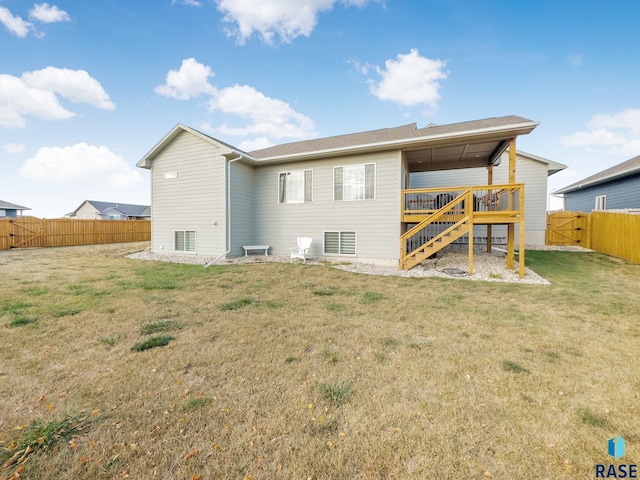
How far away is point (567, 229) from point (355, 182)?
42.5 ft

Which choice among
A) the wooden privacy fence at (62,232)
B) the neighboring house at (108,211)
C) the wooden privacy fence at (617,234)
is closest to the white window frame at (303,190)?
the wooden privacy fence at (617,234)

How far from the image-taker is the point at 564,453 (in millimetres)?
1701

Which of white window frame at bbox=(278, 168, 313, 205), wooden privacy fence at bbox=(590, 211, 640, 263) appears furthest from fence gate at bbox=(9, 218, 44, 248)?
wooden privacy fence at bbox=(590, 211, 640, 263)

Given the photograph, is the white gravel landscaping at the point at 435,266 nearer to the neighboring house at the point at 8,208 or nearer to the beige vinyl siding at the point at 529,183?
the beige vinyl siding at the point at 529,183

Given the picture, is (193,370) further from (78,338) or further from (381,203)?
(381,203)

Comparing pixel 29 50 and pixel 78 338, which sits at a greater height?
pixel 29 50

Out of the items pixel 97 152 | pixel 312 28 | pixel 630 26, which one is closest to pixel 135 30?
pixel 312 28

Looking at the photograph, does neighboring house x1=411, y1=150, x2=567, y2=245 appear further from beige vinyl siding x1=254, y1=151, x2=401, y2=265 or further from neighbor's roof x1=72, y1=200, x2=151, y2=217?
neighbor's roof x1=72, y1=200, x2=151, y2=217

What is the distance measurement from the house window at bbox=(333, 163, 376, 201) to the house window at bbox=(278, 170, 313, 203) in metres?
1.09

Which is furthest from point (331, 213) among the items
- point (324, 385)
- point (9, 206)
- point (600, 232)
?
point (9, 206)

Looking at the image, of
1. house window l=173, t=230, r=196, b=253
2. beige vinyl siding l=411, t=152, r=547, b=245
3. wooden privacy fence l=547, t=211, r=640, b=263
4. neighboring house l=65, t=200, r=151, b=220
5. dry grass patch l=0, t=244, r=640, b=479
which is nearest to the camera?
dry grass patch l=0, t=244, r=640, b=479

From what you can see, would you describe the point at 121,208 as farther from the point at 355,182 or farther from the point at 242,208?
the point at 355,182

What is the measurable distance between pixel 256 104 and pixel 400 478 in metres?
20.2

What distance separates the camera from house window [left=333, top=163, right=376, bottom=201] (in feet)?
31.1
